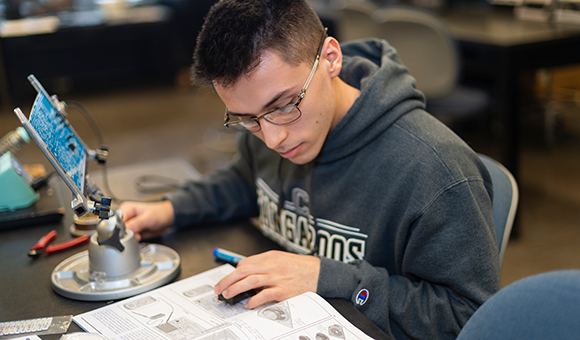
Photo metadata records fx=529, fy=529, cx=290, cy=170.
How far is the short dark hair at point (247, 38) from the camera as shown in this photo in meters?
0.91

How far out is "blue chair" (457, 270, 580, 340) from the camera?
0.56 meters

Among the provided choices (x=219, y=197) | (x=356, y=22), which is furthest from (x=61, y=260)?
(x=356, y=22)

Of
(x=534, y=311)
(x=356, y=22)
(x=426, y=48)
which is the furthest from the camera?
(x=356, y=22)

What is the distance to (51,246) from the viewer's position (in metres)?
1.12

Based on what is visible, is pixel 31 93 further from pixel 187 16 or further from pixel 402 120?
pixel 402 120

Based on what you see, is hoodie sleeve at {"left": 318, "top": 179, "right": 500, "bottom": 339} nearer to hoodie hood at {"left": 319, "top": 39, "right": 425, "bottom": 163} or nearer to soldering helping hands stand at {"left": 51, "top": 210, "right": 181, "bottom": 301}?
hoodie hood at {"left": 319, "top": 39, "right": 425, "bottom": 163}

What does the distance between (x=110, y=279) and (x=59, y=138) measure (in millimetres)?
270

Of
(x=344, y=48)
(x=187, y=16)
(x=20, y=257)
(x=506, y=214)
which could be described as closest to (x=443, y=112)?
(x=344, y=48)

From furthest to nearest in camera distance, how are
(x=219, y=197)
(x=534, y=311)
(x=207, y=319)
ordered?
(x=219, y=197) → (x=207, y=319) → (x=534, y=311)

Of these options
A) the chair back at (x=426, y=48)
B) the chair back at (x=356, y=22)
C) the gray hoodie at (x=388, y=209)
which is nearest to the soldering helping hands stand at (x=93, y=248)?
the gray hoodie at (x=388, y=209)

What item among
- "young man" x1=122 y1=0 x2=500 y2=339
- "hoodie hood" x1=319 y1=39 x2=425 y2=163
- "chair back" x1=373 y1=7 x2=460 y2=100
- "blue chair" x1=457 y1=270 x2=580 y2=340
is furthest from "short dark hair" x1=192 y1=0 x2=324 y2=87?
"chair back" x1=373 y1=7 x2=460 y2=100

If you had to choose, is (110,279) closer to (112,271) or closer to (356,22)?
(112,271)

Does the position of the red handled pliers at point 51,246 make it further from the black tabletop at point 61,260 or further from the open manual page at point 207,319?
the open manual page at point 207,319

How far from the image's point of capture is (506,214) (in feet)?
3.43
